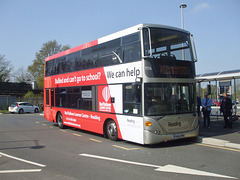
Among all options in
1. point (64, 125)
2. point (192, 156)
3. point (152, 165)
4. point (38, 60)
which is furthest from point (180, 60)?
point (38, 60)

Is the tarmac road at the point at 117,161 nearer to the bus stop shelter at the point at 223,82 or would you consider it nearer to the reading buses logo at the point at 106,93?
the reading buses logo at the point at 106,93

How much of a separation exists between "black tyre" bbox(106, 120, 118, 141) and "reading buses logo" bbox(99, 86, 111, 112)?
0.59m


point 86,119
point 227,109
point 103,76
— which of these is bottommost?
point 86,119

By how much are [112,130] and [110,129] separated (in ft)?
0.78

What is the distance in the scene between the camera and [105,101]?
9.83 meters

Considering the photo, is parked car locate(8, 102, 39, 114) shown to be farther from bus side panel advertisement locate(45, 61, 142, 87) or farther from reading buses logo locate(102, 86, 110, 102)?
reading buses logo locate(102, 86, 110, 102)

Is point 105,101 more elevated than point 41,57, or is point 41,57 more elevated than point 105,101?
point 41,57

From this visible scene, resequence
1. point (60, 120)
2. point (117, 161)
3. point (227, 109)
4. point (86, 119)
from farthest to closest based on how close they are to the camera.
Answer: point (60, 120) → point (227, 109) → point (86, 119) → point (117, 161)

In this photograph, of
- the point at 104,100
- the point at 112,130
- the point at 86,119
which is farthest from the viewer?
the point at 86,119

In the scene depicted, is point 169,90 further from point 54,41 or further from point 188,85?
point 54,41

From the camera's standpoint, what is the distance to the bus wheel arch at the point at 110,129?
9.35 metres

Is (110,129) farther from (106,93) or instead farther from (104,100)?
(106,93)

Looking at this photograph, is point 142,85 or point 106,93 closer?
point 142,85

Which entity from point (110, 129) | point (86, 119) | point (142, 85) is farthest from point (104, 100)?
point (142, 85)
